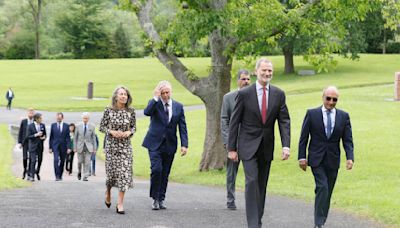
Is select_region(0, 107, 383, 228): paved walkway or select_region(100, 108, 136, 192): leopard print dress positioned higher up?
select_region(100, 108, 136, 192): leopard print dress

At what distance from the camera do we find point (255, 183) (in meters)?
8.58

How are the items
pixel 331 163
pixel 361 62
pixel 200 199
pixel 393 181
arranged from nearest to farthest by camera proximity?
1. pixel 331 163
2. pixel 200 199
3. pixel 393 181
4. pixel 361 62

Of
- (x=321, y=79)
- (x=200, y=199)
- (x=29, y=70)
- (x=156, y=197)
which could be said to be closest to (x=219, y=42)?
(x=200, y=199)

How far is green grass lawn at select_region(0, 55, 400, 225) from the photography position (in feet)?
48.8

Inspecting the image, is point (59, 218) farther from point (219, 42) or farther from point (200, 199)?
point (219, 42)

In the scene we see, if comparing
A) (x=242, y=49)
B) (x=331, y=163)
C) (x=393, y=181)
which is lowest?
(x=393, y=181)

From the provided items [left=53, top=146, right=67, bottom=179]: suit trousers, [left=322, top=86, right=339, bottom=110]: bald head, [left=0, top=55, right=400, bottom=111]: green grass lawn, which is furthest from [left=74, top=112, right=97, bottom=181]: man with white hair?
[left=0, top=55, right=400, bottom=111]: green grass lawn

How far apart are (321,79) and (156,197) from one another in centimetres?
4912

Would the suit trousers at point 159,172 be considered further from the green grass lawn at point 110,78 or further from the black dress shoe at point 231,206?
the green grass lawn at point 110,78

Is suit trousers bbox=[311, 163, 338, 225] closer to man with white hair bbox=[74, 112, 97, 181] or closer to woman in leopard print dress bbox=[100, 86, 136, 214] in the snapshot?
woman in leopard print dress bbox=[100, 86, 136, 214]

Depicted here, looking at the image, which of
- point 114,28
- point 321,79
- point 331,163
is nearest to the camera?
point 331,163

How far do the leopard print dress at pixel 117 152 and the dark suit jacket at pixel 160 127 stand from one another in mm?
514

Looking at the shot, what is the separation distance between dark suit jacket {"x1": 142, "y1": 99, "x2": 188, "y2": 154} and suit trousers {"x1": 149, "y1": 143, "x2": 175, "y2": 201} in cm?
9

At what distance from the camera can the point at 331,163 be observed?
929 centimetres
